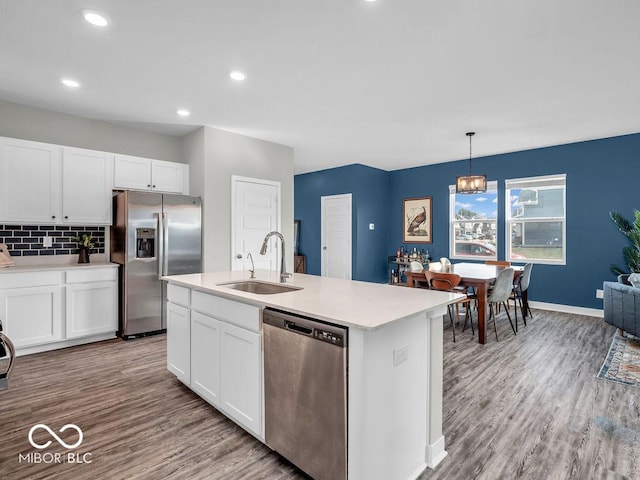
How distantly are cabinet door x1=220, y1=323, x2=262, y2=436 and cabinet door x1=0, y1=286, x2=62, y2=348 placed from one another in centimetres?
252

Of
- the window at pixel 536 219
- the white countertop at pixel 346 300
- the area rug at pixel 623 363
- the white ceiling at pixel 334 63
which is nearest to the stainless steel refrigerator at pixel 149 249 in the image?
the white ceiling at pixel 334 63

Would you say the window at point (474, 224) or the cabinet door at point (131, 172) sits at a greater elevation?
the cabinet door at point (131, 172)

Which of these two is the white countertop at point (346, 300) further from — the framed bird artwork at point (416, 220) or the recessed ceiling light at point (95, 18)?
the framed bird artwork at point (416, 220)

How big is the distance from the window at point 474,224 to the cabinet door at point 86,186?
5405 mm

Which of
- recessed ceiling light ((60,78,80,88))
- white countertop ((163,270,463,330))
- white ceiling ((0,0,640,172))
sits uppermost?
white ceiling ((0,0,640,172))

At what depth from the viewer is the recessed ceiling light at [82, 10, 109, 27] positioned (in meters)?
2.19

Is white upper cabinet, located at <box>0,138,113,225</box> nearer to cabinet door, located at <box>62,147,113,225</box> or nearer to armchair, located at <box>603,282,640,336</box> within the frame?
cabinet door, located at <box>62,147,113,225</box>

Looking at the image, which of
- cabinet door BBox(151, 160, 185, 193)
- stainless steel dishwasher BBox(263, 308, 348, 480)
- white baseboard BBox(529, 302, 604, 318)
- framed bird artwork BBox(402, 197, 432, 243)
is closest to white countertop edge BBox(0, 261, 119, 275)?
cabinet door BBox(151, 160, 185, 193)

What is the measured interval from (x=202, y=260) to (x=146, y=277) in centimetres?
69

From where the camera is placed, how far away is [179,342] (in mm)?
2680

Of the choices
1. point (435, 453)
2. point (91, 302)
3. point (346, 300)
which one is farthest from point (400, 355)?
point (91, 302)

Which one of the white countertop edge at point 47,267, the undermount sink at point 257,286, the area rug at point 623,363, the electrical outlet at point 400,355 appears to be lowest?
the area rug at point 623,363

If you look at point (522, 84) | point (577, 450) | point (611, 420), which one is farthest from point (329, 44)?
point (611, 420)

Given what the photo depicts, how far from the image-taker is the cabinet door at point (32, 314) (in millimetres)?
3297
